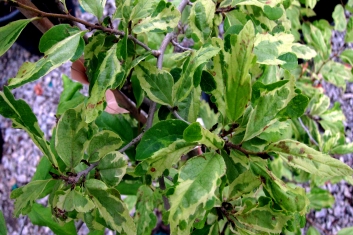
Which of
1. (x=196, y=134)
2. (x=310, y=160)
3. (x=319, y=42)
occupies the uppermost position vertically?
(x=196, y=134)

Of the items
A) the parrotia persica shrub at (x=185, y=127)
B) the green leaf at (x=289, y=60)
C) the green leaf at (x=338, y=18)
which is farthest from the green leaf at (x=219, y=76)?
the green leaf at (x=338, y=18)

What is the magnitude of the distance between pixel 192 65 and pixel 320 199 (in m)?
0.92

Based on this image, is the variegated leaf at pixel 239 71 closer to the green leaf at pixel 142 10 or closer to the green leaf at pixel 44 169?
the green leaf at pixel 142 10

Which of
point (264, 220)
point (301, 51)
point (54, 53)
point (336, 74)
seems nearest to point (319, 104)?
point (336, 74)

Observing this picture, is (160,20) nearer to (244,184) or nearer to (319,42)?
(244,184)

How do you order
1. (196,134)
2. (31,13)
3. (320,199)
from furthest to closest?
(320,199) < (31,13) < (196,134)

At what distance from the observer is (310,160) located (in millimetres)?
489

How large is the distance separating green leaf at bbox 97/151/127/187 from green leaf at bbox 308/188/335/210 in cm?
86

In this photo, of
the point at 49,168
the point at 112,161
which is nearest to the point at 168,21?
the point at 112,161

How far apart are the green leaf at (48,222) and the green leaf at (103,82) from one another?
34 centimetres

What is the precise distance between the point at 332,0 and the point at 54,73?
163 centimetres

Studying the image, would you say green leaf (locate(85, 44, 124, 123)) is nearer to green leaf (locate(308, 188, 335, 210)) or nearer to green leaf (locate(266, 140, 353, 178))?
green leaf (locate(266, 140, 353, 178))

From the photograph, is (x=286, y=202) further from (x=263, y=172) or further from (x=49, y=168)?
(x=49, y=168)

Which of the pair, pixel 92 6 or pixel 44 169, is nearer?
pixel 92 6
